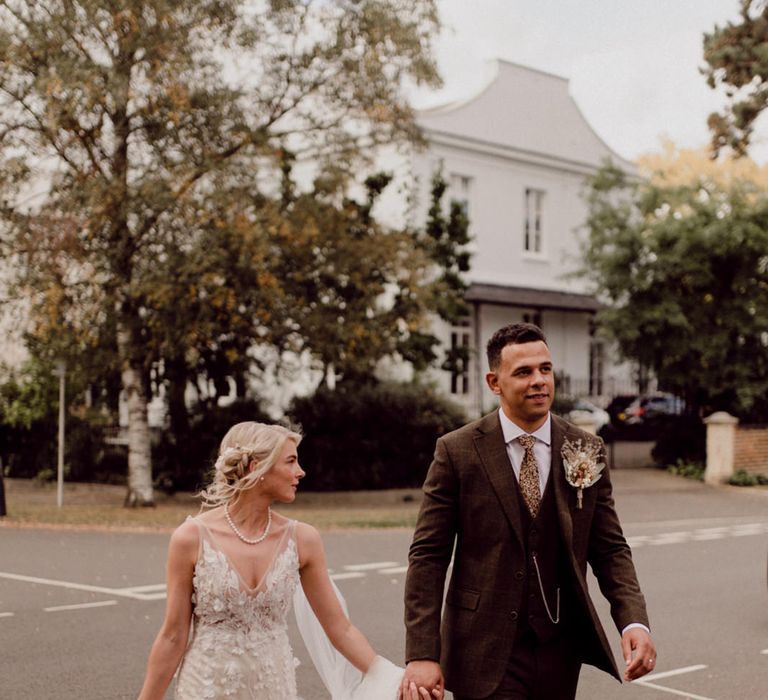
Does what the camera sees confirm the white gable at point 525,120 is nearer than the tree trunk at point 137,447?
No

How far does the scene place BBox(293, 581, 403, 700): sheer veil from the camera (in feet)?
14.2

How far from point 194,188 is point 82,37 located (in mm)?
3066

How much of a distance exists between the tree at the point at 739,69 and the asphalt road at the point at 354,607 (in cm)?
923

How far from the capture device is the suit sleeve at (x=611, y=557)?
14.6 feet

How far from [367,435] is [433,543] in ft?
73.5

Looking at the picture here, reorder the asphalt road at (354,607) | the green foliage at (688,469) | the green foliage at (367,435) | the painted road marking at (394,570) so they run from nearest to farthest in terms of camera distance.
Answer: the asphalt road at (354,607) < the painted road marking at (394,570) < the green foliage at (367,435) < the green foliage at (688,469)

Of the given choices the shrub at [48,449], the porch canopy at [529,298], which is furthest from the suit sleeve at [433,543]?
the porch canopy at [529,298]

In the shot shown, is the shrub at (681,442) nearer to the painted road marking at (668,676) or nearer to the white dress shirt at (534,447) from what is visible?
the painted road marking at (668,676)

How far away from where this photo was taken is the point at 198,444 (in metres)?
26.3

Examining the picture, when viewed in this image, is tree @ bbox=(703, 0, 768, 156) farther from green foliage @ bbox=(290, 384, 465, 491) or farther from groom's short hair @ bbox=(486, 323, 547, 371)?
groom's short hair @ bbox=(486, 323, 547, 371)

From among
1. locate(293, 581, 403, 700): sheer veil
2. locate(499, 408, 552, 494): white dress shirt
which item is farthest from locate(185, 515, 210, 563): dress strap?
locate(499, 408, 552, 494): white dress shirt

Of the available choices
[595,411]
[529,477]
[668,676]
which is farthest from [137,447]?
[529,477]

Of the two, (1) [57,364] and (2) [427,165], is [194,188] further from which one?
(2) [427,165]

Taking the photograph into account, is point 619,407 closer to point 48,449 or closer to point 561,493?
point 48,449
